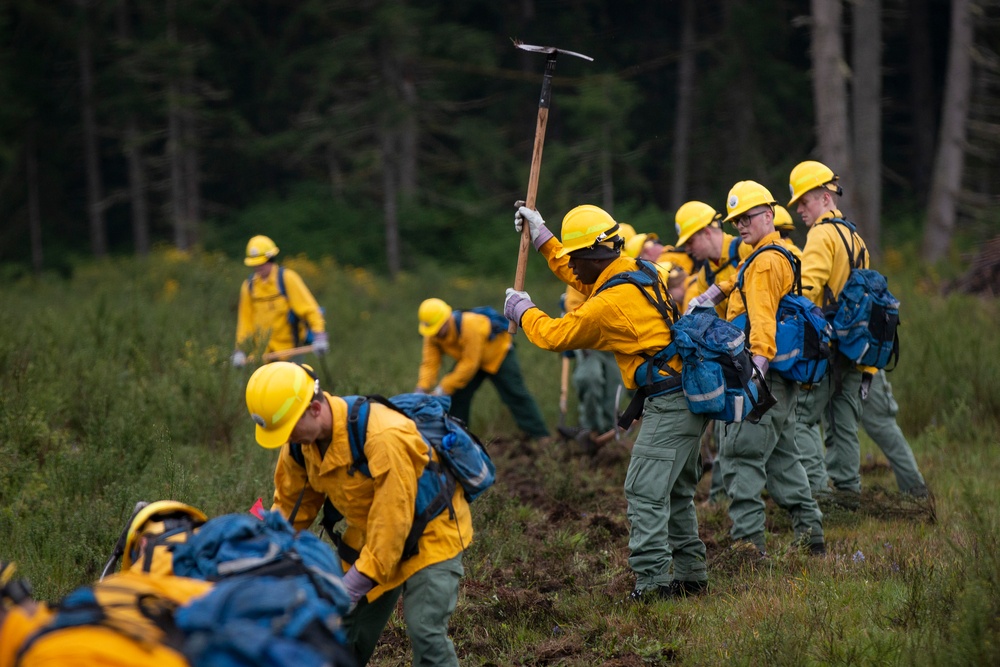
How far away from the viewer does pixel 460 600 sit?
19.4 ft

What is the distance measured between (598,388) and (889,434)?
11.7ft

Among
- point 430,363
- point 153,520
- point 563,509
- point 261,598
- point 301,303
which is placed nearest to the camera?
point 261,598

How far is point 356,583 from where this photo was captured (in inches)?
160

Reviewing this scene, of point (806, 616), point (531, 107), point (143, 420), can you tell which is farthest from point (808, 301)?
point (531, 107)

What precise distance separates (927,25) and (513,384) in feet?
76.0

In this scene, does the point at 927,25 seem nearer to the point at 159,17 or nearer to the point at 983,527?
the point at 159,17

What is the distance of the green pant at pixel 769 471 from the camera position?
6.22m

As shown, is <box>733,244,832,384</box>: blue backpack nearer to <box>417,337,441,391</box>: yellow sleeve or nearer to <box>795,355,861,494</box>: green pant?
<box>795,355,861,494</box>: green pant

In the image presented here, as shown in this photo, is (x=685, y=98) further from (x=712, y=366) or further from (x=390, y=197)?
(x=712, y=366)

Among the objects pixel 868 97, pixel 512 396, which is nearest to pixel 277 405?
pixel 512 396

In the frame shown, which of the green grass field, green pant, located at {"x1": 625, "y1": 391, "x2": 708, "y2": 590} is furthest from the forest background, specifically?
green pant, located at {"x1": 625, "y1": 391, "x2": 708, "y2": 590}

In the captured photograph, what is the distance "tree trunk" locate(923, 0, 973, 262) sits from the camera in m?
19.4

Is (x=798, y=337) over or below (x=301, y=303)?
over

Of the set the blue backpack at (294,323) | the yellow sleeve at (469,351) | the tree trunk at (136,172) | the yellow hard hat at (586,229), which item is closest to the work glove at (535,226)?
the yellow hard hat at (586,229)
